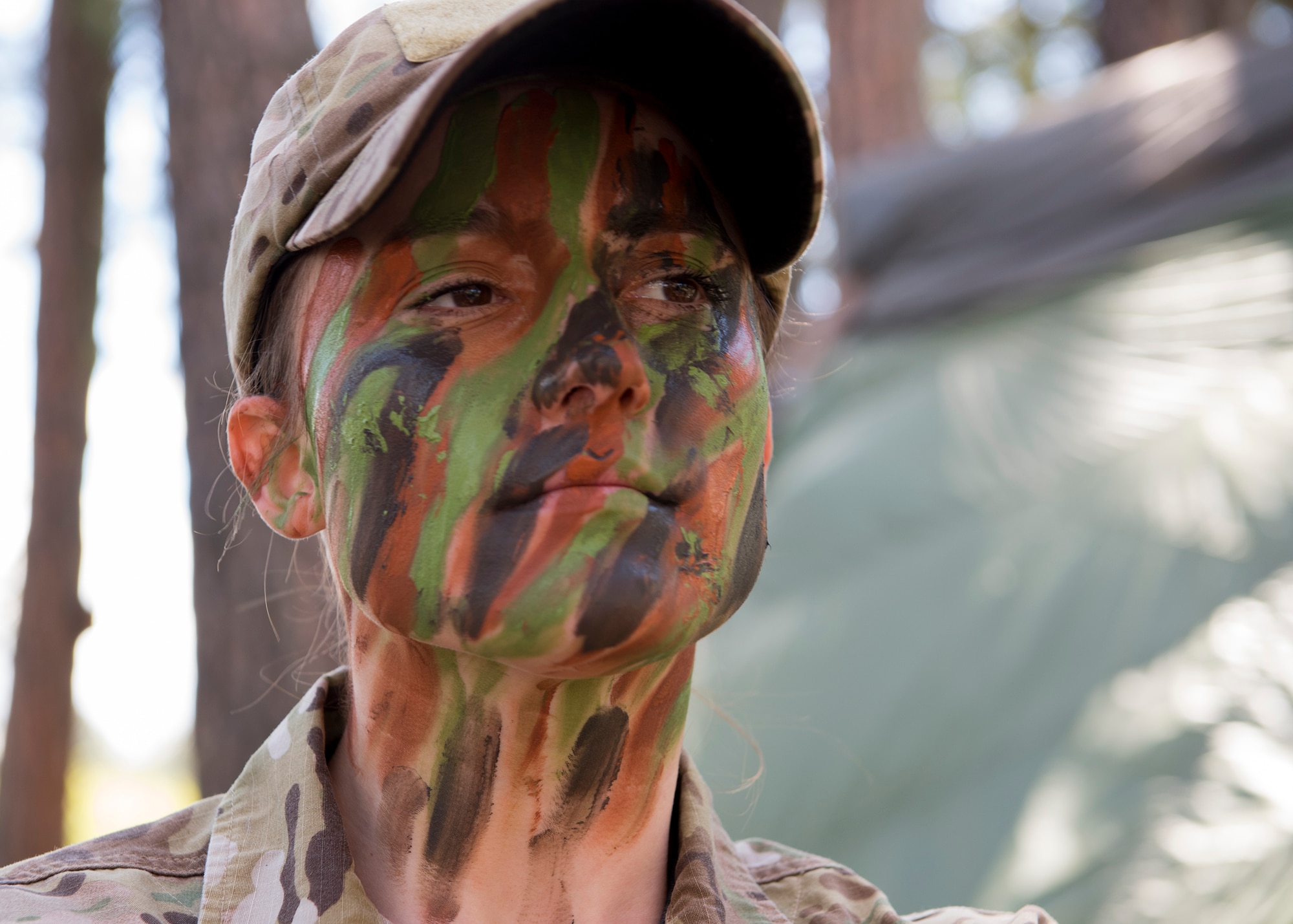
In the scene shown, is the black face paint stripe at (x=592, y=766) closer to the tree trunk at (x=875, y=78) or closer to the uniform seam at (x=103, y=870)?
the uniform seam at (x=103, y=870)

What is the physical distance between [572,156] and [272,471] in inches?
23.2

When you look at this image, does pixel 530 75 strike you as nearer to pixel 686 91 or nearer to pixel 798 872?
pixel 686 91

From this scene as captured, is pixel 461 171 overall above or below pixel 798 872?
above

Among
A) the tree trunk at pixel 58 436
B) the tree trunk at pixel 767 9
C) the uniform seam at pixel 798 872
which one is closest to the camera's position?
the uniform seam at pixel 798 872

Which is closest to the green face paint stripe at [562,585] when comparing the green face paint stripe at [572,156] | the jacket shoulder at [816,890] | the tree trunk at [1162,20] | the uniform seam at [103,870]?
the green face paint stripe at [572,156]

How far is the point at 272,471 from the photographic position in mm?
1770

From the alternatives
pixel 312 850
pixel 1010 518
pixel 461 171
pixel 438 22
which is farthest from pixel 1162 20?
pixel 312 850

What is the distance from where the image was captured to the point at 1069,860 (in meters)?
3.22

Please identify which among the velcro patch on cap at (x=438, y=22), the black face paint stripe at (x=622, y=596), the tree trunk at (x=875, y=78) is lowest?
the black face paint stripe at (x=622, y=596)

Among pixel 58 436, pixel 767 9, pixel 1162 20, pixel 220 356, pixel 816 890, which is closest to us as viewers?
pixel 816 890

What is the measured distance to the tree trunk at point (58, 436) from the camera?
6.88 m

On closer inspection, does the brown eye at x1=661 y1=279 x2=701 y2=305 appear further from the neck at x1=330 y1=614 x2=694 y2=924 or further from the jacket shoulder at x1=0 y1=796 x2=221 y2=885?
the jacket shoulder at x1=0 y1=796 x2=221 y2=885

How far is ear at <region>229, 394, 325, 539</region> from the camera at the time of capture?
5.70 feet

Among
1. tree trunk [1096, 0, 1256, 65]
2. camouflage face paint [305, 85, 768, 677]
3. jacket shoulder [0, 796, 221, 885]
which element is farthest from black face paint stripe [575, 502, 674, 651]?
tree trunk [1096, 0, 1256, 65]
